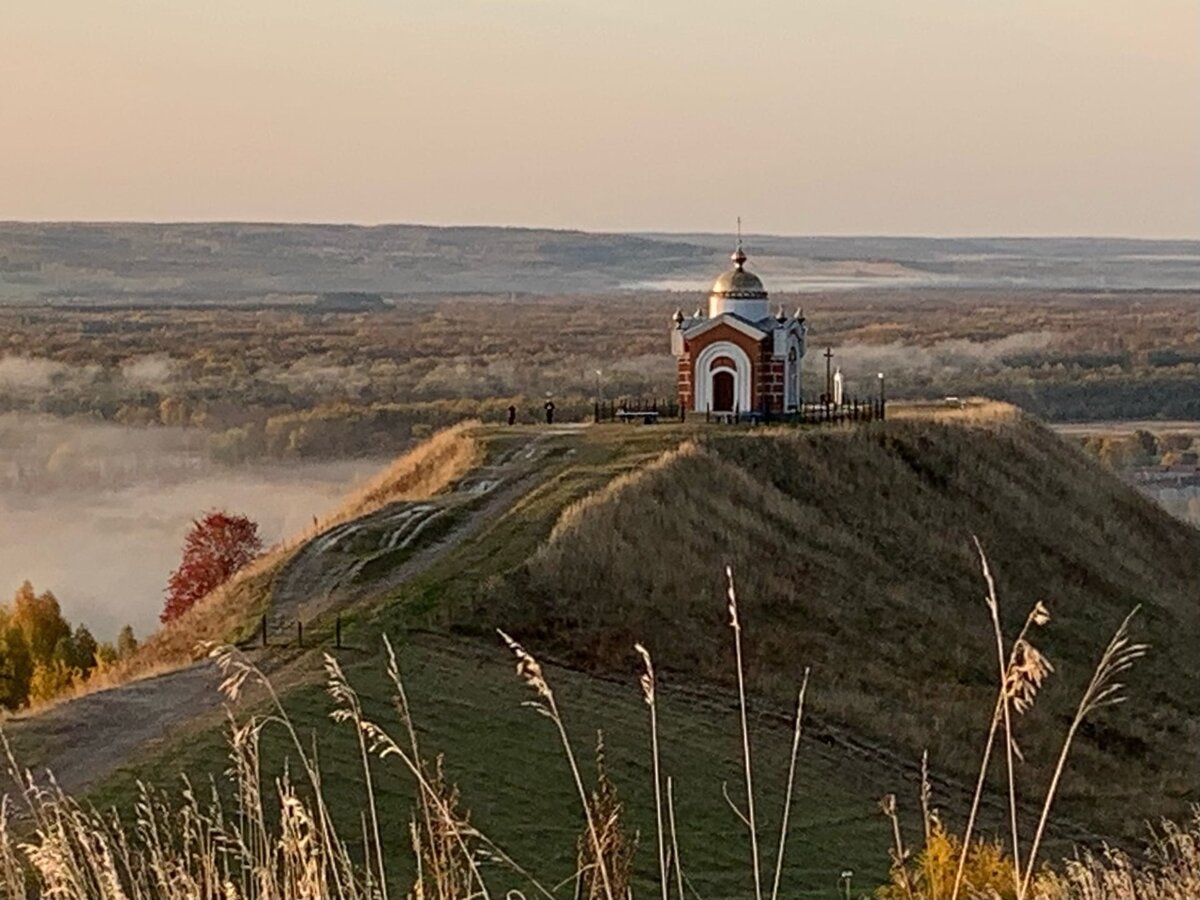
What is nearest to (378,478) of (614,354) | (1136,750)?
(1136,750)

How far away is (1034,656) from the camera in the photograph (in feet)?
17.2

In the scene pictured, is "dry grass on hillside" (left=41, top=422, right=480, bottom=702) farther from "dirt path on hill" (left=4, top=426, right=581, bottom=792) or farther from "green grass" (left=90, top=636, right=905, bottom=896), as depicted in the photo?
"green grass" (left=90, top=636, right=905, bottom=896)

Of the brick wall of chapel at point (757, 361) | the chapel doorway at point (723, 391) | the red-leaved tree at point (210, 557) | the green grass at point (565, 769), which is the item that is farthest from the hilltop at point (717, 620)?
the red-leaved tree at point (210, 557)

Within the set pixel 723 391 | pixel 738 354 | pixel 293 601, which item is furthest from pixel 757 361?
pixel 293 601

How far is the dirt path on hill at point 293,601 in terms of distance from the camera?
23766 mm

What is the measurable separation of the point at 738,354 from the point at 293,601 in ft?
52.0

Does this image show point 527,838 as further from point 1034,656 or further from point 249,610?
point 1034,656

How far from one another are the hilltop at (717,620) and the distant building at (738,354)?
9.21 ft

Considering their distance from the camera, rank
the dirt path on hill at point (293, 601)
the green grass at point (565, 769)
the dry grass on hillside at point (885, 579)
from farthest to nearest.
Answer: the dry grass on hillside at point (885, 579) → the dirt path on hill at point (293, 601) → the green grass at point (565, 769)

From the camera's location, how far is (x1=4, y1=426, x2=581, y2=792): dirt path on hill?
78.0ft

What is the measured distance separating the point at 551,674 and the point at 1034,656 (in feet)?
81.9

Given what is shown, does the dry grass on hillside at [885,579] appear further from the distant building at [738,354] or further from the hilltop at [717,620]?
the distant building at [738,354]

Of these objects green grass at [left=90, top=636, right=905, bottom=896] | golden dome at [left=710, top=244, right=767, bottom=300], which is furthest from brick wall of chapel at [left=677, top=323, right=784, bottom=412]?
green grass at [left=90, top=636, right=905, bottom=896]

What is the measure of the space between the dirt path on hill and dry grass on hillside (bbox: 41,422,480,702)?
0.51 metres
